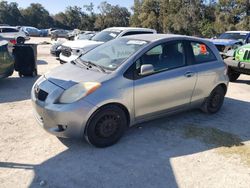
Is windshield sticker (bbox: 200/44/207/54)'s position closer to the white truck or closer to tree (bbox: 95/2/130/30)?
the white truck

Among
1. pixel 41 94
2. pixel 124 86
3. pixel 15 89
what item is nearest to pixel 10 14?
pixel 15 89

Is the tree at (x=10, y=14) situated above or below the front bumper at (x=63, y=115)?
above

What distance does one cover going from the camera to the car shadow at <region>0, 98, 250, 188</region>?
3.96 m

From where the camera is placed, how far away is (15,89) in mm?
8484

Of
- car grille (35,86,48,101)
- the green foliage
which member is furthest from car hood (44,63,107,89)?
the green foliage

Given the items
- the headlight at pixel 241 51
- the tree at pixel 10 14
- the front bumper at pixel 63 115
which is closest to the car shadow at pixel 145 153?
the front bumper at pixel 63 115

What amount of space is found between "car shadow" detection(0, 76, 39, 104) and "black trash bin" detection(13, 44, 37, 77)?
0.32 m

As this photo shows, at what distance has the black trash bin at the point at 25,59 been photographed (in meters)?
10.00

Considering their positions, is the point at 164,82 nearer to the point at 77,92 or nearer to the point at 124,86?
the point at 124,86

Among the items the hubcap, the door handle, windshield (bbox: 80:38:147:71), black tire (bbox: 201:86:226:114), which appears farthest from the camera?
black tire (bbox: 201:86:226:114)

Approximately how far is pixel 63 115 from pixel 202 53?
3.17 m

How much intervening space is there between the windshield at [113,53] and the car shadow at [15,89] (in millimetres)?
2554

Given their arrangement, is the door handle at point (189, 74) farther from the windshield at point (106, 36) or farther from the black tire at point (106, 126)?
the windshield at point (106, 36)

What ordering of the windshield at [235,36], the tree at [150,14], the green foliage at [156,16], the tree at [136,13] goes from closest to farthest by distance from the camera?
the windshield at [235,36]
the green foliage at [156,16]
the tree at [150,14]
the tree at [136,13]
